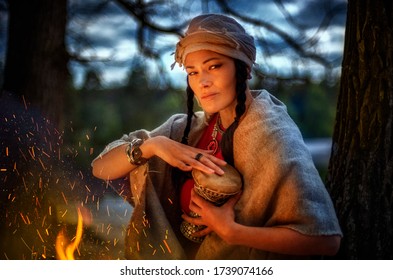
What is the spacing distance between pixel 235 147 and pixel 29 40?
1837mm

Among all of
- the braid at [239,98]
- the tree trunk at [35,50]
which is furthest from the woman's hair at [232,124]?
the tree trunk at [35,50]

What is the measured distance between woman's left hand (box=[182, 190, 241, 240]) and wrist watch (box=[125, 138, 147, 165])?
0.32 meters

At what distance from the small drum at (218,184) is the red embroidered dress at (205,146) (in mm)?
190

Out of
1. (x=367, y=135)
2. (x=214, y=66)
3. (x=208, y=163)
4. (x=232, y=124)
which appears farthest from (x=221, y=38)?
(x=367, y=135)

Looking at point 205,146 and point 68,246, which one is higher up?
point 205,146

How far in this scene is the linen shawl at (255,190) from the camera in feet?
6.52

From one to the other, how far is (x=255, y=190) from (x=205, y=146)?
361mm

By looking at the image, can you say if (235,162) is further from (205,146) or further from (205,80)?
(205,80)

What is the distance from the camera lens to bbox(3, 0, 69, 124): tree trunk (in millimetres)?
3330

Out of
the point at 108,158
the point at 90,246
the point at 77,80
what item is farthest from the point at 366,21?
the point at 77,80

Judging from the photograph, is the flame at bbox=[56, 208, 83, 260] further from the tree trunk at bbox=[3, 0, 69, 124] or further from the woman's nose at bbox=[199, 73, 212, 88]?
the woman's nose at bbox=[199, 73, 212, 88]

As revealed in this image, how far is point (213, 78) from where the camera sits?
2.12 m
